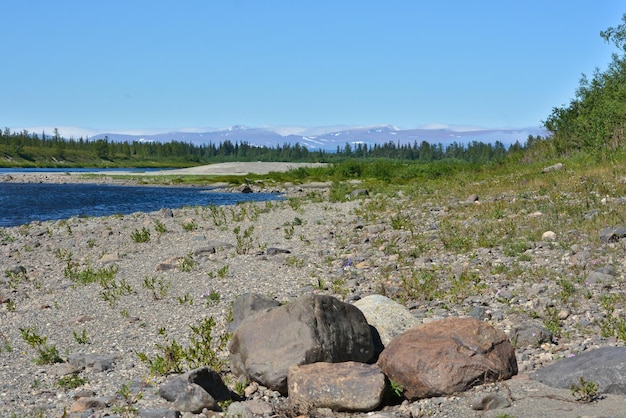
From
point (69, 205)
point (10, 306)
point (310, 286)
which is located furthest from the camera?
point (69, 205)

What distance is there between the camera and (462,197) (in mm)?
26734

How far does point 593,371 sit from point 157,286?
10480 millimetres

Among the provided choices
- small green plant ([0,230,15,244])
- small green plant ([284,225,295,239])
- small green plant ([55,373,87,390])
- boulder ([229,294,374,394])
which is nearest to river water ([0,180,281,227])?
small green plant ([0,230,15,244])

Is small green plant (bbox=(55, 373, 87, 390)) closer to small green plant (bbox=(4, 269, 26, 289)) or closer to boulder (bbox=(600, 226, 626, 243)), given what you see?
small green plant (bbox=(4, 269, 26, 289))

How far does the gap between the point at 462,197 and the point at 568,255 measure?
1273 cm

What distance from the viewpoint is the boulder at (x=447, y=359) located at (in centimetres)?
796

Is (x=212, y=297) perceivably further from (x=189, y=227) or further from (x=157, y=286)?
(x=189, y=227)

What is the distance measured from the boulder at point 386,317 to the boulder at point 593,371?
2318 mm

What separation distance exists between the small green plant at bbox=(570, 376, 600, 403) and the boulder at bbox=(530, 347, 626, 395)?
0.15m

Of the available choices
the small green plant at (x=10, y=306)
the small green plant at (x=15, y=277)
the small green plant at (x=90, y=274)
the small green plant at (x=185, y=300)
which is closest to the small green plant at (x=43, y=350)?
the small green plant at (x=185, y=300)

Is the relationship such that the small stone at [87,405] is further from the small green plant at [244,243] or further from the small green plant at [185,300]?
the small green plant at [244,243]

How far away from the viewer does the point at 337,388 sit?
7797 millimetres

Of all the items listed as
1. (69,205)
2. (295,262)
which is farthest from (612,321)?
(69,205)

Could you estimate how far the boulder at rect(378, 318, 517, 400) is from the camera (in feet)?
26.1
